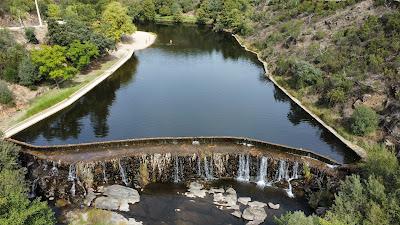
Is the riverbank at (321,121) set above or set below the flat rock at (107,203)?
above

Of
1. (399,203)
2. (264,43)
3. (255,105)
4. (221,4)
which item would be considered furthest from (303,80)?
(221,4)

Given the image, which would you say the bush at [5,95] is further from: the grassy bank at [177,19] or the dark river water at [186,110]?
the grassy bank at [177,19]

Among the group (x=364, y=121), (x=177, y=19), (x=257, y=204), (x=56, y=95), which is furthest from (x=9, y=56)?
(x=177, y=19)

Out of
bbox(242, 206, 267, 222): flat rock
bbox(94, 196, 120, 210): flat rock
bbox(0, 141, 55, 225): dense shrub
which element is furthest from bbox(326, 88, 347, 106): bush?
bbox(0, 141, 55, 225): dense shrub

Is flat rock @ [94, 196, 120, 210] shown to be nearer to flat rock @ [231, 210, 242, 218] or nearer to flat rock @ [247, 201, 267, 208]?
flat rock @ [231, 210, 242, 218]

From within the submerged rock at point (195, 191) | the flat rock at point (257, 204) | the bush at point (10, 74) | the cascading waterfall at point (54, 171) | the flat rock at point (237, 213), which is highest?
the bush at point (10, 74)

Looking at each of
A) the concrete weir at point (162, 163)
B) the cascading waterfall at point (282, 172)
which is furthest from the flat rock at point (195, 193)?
the cascading waterfall at point (282, 172)

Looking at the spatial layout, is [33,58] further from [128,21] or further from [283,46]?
[283,46]
